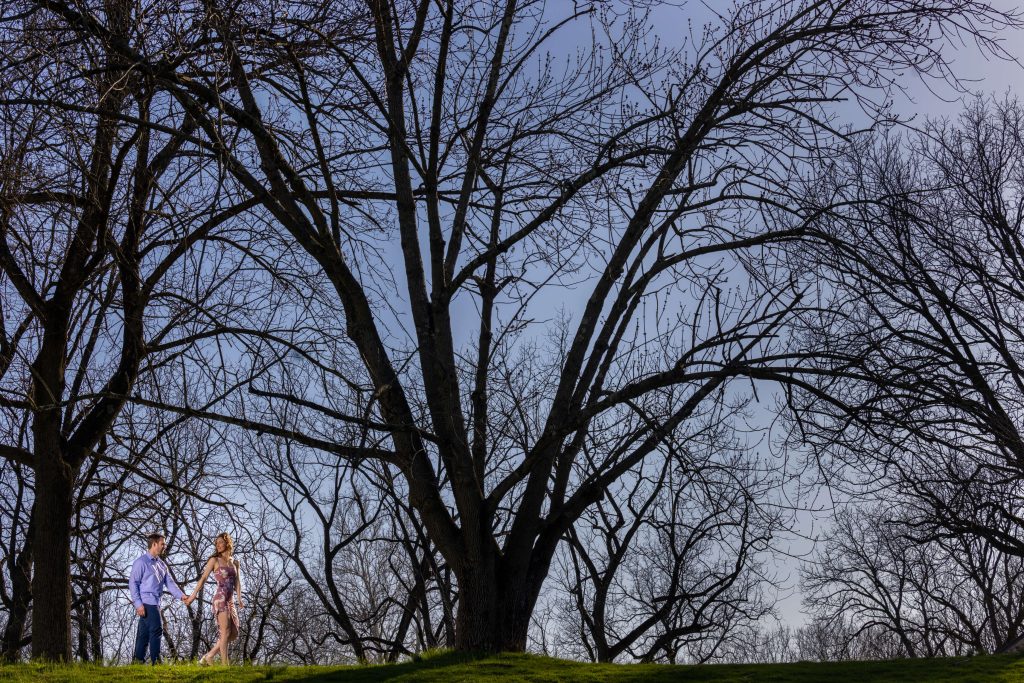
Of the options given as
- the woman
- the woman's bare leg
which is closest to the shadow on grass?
the woman

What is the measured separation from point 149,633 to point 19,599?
23.1 feet

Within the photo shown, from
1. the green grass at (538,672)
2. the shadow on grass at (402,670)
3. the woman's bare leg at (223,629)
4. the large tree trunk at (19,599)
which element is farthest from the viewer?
the large tree trunk at (19,599)

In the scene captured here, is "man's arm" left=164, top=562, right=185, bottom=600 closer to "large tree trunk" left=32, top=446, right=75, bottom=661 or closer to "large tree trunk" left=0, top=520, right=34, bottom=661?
"large tree trunk" left=32, top=446, right=75, bottom=661

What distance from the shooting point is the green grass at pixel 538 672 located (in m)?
7.27

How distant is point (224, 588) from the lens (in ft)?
33.8

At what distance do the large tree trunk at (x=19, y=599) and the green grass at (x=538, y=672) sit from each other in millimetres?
7716

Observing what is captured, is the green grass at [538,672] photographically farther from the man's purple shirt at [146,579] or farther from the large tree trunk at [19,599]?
the large tree trunk at [19,599]

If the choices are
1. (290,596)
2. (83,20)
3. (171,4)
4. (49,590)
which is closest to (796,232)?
(171,4)

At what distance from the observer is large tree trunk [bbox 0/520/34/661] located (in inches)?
590

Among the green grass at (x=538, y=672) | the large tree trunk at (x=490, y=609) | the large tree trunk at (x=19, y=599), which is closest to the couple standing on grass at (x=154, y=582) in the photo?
the green grass at (x=538, y=672)

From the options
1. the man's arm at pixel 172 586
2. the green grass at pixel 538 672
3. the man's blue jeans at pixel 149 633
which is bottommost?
the green grass at pixel 538 672

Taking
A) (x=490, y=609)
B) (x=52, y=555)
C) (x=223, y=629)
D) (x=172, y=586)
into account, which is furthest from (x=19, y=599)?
(x=490, y=609)

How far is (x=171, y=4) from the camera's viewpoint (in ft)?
25.1

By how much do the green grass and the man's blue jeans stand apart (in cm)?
163
